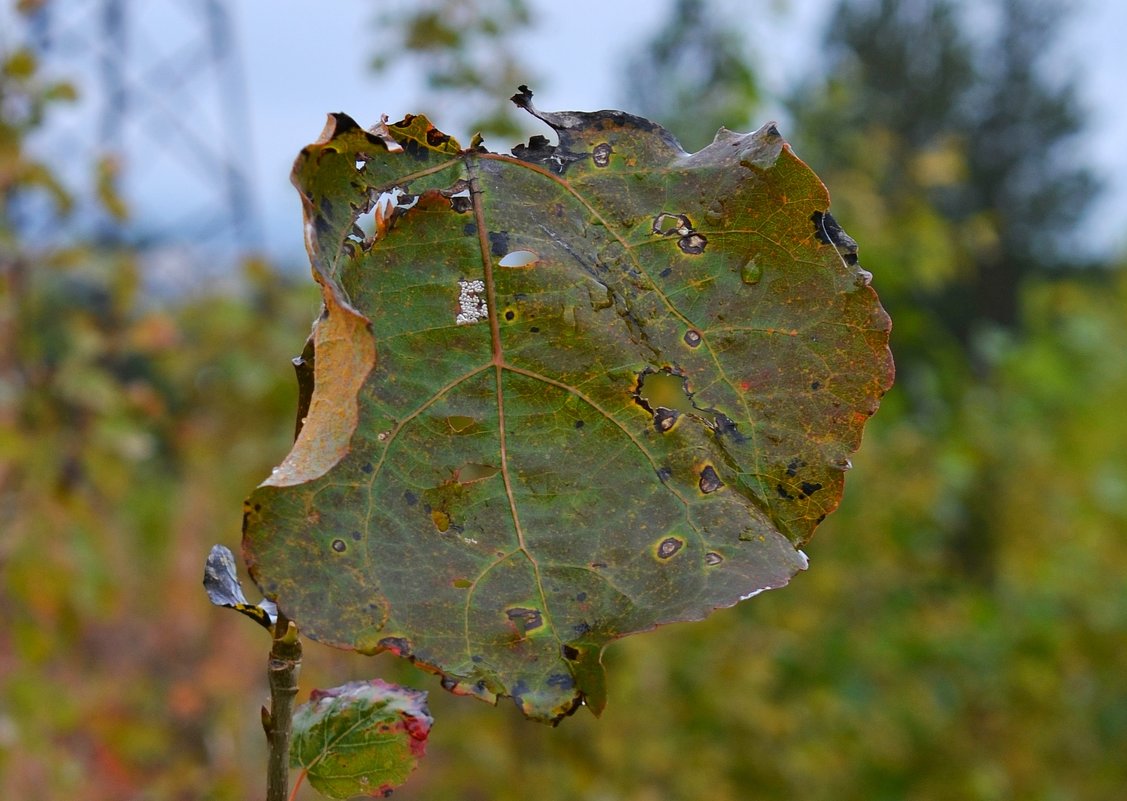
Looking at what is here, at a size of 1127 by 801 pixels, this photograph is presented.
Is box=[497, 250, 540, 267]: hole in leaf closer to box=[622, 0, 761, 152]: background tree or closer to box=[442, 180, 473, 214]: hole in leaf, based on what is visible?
box=[442, 180, 473, 214]: hole in leaf

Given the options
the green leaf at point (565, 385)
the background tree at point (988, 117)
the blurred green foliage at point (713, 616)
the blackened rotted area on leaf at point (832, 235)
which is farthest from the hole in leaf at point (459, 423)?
the background tree at point (988, 117)

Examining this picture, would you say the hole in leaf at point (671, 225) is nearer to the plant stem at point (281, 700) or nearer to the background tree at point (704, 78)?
the plant stem at point (281, 700)

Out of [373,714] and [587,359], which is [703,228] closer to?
[587,359]

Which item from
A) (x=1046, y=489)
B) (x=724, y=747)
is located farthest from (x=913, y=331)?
(x=1046, y=489)

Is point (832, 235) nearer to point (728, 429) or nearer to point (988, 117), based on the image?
point (728, 429)

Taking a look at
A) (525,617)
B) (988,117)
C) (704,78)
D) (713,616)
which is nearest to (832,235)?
(525,617)

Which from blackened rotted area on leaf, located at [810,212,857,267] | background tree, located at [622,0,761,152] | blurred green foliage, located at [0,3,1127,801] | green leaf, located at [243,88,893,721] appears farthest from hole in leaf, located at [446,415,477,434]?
background tree, located at [622,0,761,152]
